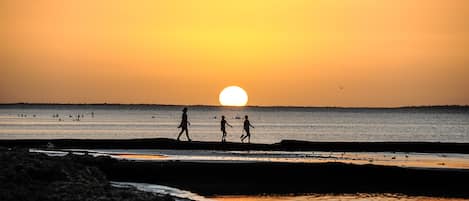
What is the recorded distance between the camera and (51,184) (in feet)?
76.8

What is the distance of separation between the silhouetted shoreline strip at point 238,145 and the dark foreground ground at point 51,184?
2008 cm

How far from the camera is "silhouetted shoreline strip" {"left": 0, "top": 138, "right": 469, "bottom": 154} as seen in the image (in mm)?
48219

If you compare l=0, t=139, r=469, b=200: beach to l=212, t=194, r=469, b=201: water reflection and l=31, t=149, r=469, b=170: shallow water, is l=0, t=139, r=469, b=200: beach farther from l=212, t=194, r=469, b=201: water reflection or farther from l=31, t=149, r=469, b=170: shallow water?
l=31, t=149, r=469, b=170: shallow water

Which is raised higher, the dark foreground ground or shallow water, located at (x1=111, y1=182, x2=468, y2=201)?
the dark foreground ground

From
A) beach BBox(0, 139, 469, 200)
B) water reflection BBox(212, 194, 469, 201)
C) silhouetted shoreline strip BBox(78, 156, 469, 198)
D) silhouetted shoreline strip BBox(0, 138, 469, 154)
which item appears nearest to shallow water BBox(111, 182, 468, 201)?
water reflection BBox(212, 194, 469, 201)

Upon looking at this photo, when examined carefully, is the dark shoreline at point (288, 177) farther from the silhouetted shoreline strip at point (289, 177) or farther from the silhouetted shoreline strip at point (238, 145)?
the silhouetted shoreline strip at point (238, 145)

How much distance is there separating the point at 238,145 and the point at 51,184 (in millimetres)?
26077

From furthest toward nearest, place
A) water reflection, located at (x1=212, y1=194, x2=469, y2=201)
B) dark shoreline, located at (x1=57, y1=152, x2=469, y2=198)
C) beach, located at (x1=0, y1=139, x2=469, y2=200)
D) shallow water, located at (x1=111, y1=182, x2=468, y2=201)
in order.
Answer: dark shoreline, located at (x1=57, y1=152, x2=469, y2=198) < beach, located at (x1=0, y1=139, x2=469, y2=200) < water reflection, located at (x1=212, y1=194, x2=469, y2=201) < shallow water, located at (x1=111, y1=182, x2=468, y2=201)

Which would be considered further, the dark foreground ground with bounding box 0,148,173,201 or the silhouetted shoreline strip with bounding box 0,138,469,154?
the silhouetted shoreline strip with bounding box 0,138,469,154

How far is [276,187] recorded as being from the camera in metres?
30.9

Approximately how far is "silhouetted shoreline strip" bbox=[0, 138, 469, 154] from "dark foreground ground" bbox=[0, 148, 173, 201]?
20084 millimetres

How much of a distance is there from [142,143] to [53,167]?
76.4 feet

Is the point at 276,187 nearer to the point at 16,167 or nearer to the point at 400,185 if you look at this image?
the point at 400,185

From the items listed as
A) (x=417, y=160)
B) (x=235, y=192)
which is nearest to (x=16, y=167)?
(x=235, y=192)
